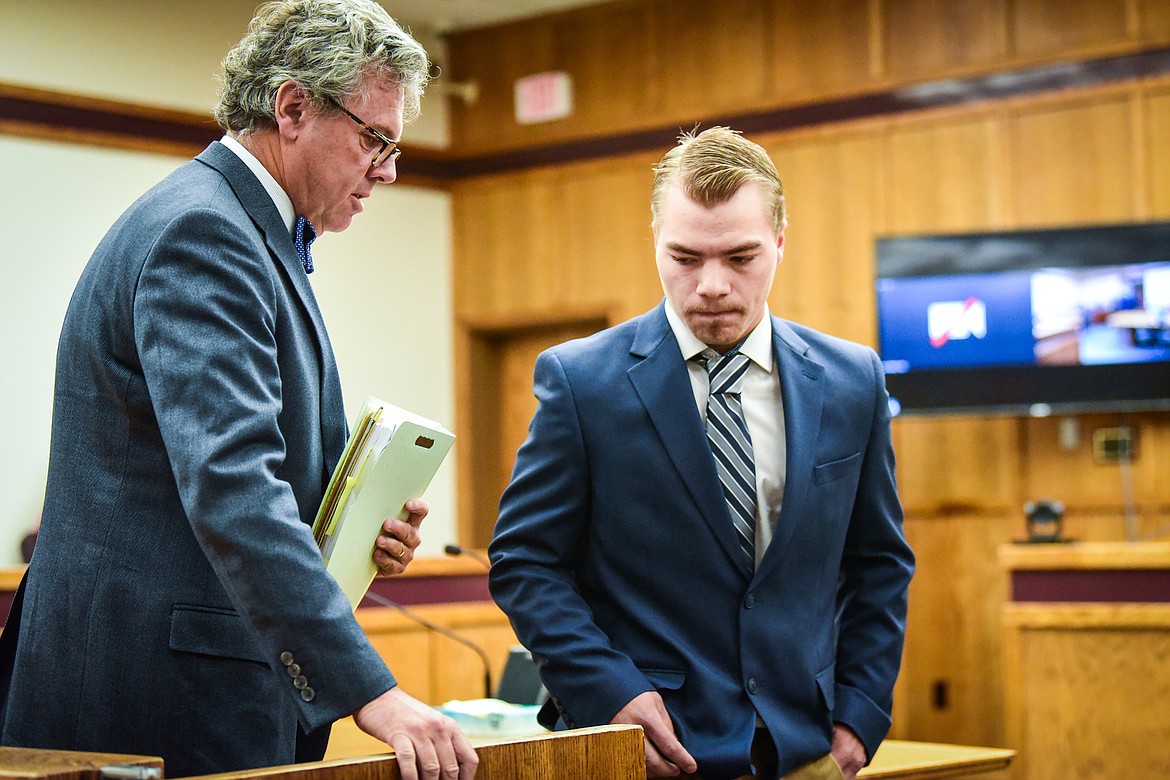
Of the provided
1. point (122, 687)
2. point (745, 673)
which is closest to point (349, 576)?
point (122, 687)

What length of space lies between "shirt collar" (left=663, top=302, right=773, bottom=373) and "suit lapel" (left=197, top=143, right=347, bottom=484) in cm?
55

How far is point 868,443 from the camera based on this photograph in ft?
7.01

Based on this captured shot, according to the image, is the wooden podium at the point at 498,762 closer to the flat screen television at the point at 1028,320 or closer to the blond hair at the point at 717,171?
the blond hair at the point at 717,171

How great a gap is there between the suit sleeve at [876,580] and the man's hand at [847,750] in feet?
0.19

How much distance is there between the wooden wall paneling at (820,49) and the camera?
22.0 ft

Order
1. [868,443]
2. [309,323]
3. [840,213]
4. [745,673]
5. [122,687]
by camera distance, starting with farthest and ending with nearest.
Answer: [840,213] → [868,443] → [745,673] → [309,323] → [122,687]

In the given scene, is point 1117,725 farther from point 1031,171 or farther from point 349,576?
point 349,576

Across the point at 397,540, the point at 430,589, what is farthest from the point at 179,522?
the point at 430,589

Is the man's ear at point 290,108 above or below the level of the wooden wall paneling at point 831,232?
below

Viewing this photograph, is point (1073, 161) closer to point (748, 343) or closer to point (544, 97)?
point (544, 97)

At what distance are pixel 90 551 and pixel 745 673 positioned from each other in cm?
89

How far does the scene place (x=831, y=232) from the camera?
6.73 metres

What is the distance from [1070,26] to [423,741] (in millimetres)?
5696

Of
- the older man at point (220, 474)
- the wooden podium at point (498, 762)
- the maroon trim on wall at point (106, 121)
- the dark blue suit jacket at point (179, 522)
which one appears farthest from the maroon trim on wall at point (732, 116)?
the wooden podium at point (498, 762)
